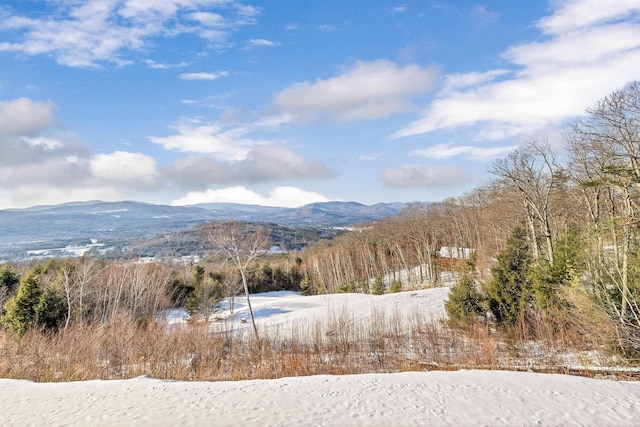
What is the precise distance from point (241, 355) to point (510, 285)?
12191mm

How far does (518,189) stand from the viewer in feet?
79.2

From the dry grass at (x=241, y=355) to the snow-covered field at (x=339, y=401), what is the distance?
9.33 feet

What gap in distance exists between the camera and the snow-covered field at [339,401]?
6.12 metres

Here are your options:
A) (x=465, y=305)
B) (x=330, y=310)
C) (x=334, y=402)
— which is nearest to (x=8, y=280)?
(x=330, y=310)

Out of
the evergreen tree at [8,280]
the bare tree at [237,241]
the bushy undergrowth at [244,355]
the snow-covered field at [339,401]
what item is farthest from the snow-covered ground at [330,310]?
the evergreen tree at [8,280]

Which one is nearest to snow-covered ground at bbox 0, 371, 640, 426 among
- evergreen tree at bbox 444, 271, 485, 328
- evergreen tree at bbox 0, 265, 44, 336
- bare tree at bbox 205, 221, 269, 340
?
evergreen tree at bbox 444, 271, 485, 328

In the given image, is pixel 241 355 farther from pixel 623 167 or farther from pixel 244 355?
pixel 623 167

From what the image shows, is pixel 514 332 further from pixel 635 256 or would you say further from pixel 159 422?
pixel 159 422

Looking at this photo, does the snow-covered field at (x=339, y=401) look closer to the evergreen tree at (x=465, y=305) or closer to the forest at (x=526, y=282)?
the forest at (x=526, y=282)

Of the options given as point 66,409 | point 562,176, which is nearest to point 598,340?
point 562,176

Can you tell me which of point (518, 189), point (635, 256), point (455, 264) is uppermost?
point (518, 189)

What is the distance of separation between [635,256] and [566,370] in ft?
16.0

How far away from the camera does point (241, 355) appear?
14.3 metres

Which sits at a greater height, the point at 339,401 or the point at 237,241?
the point at 237,241
